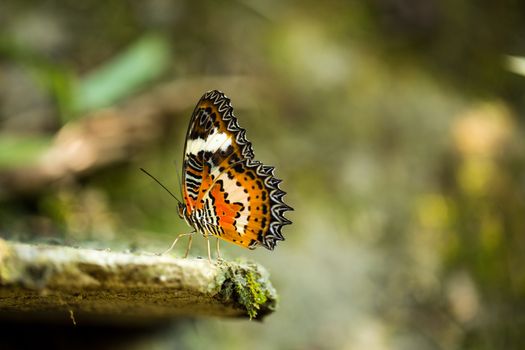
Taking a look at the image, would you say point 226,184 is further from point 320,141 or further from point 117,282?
point 320,141

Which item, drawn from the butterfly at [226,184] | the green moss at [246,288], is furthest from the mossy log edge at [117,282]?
the butterfly at [226,184]

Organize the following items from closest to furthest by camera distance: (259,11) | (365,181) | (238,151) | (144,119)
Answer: (238,151)
(144,119)
(365,181)
(259,11)

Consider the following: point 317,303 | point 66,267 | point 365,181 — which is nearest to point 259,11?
point 365,181

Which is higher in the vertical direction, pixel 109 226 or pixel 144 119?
pixel 144 119

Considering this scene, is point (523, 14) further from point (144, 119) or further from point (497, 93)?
point (144, 119)

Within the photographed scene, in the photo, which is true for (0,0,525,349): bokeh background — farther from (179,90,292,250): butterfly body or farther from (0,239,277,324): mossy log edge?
(0,239,277,324): mossy log edge

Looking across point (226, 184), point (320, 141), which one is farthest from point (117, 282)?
point (320, 141)
